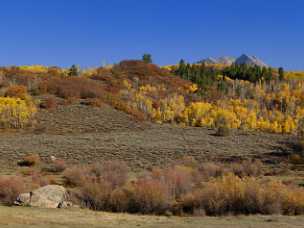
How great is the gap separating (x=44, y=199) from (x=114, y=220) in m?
3.91

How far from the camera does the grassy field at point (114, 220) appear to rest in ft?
44.8

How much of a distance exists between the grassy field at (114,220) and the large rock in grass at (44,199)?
86 centimetres

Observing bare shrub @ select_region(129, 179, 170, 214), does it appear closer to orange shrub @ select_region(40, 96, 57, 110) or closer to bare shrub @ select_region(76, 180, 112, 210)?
bare shrub @ select_region(76, 180, 112, 210)

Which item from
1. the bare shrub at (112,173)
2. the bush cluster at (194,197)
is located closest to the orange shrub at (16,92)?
the bare shrub at (112,173)

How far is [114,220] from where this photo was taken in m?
14.9

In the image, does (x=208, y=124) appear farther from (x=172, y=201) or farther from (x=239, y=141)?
(x=172, y=201)

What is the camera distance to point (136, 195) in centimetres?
1714

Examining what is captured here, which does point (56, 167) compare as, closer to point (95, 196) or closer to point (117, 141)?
point (117, 141)

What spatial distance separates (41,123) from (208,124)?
24685 millimetres

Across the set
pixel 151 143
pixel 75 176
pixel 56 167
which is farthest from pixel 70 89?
pixel 75 176

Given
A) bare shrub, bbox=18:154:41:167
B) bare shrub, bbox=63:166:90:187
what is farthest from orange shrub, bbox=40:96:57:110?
bare shrub, bbox=63:166:90:187

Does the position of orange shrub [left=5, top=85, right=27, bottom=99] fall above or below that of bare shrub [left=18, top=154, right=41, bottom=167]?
above

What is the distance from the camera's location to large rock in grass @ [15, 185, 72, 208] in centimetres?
1733

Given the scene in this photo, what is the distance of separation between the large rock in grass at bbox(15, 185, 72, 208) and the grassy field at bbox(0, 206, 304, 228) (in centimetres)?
86
